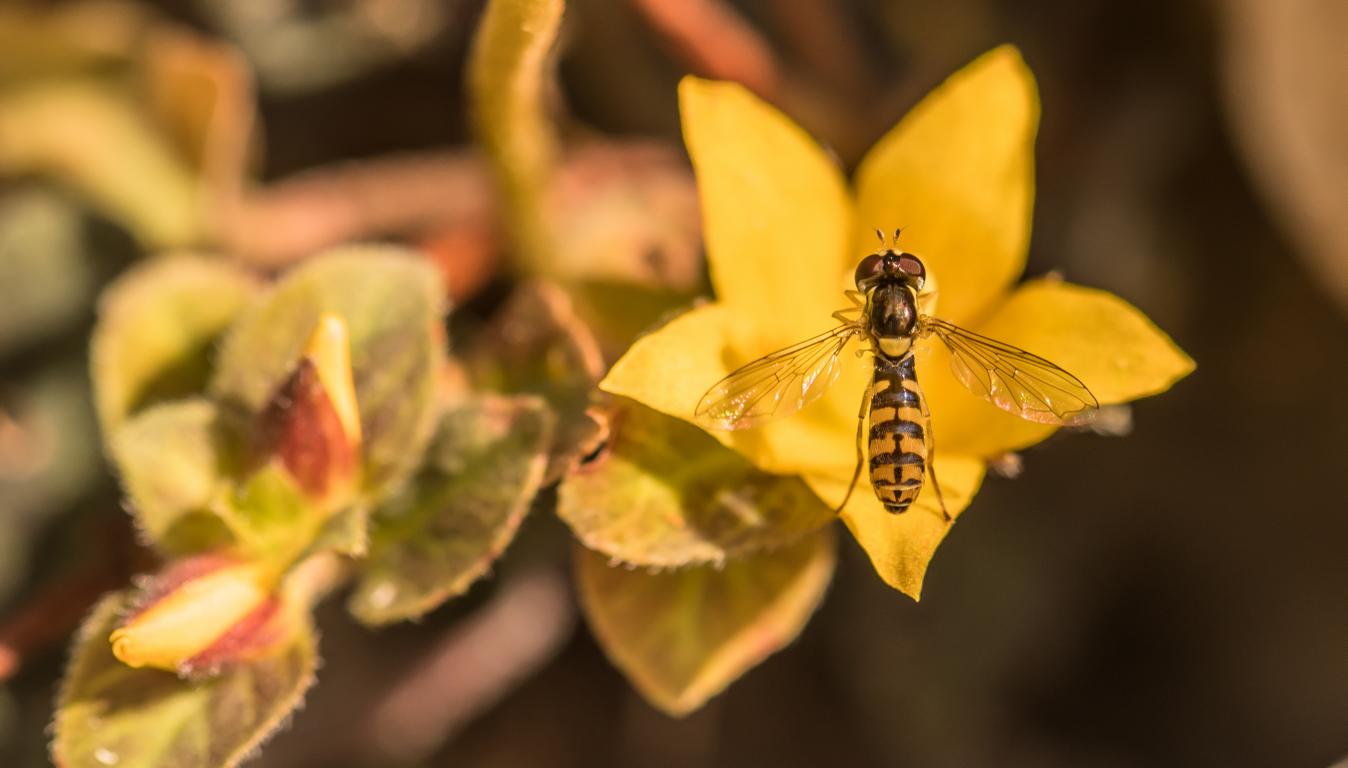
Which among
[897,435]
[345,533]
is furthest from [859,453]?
[345,533]

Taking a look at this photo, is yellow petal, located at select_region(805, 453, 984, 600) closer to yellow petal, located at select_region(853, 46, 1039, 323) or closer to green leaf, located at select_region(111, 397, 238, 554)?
yellow petal, located at select_region(853, 46, 1039, 323)

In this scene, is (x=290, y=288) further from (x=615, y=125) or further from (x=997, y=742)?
(x=997, y=742)

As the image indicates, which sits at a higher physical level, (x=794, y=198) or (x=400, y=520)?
(x=794, y=198)

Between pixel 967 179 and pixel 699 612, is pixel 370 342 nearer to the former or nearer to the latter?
pixel 699 612

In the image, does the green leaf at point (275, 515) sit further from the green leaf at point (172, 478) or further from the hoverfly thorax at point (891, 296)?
the hoverfly thorax at point (891, 296)

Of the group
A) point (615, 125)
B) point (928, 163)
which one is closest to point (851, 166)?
point (615, 125)

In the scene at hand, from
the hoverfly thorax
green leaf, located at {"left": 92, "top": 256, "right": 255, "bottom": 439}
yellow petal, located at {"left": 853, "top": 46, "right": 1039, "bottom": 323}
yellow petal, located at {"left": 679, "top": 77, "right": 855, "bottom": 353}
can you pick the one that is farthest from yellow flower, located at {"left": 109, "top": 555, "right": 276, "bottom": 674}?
yellow petal, located at {"left": 853, "top": 46, "right": 1039, "bottom": 323}
